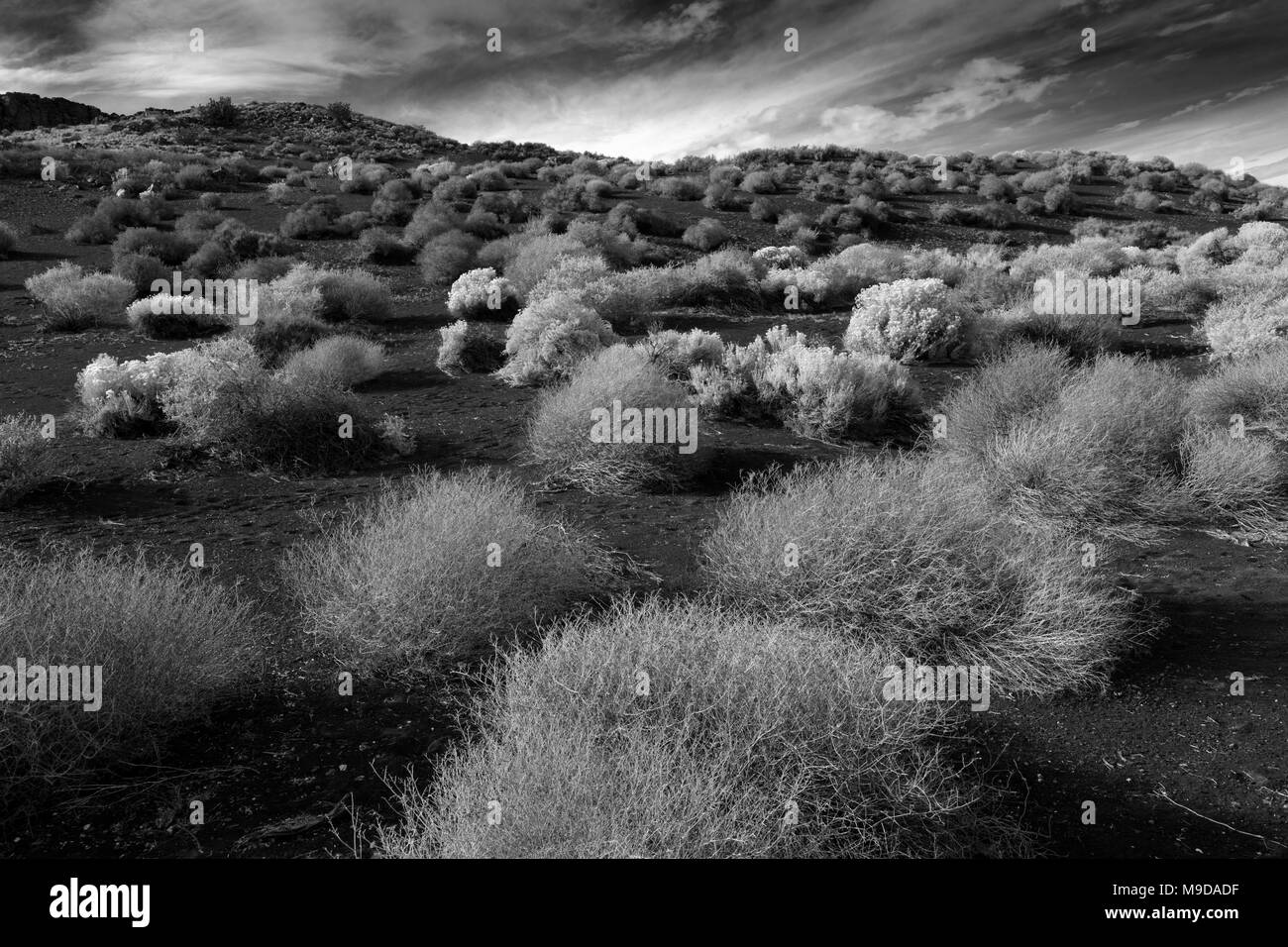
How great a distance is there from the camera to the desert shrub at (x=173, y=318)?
11930 millimetres

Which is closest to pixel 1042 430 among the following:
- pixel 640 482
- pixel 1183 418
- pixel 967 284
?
pixel 1183 418

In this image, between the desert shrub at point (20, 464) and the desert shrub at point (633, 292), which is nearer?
the desert shrub at point (20, 464)

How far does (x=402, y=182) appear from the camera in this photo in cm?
2538

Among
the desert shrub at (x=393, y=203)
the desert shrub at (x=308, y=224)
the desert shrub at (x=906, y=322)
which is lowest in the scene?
the desert shrub at (x=906, y=322)

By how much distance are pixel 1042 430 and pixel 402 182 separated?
23.9m

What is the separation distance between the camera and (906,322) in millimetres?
11445

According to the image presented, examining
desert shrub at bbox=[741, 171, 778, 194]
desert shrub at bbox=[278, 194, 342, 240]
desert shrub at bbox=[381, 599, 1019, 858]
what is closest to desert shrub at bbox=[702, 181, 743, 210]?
desert shrub at bbox=[741, 171, 778, 194]

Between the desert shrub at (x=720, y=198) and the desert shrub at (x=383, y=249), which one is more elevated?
the desert shrub at (x=720, y=198)

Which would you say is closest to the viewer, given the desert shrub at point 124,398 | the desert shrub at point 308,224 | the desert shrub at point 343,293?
the desert shrub at point 124,398

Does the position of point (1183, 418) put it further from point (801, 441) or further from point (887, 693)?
point (887, 693)

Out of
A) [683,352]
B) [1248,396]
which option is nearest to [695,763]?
[683,352]

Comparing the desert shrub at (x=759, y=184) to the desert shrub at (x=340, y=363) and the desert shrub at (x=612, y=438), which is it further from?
the desert shrub at (x=612, y=438)

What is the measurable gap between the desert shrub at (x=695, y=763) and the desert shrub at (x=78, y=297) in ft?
41.8

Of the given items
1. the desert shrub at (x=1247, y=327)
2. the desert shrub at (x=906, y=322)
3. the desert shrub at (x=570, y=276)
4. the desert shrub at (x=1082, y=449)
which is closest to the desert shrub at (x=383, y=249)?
the desert shrub at (x=570, y=276)
